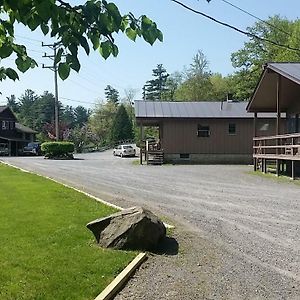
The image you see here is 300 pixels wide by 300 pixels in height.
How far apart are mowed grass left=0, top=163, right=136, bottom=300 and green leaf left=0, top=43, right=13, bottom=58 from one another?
3.19 meters

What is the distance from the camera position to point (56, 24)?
272 centimetres

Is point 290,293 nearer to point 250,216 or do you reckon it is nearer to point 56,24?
point 56,24

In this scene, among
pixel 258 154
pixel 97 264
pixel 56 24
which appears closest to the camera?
pixel 56 24

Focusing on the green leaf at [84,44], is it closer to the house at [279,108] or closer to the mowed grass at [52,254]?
the mowed grass at [52,254]

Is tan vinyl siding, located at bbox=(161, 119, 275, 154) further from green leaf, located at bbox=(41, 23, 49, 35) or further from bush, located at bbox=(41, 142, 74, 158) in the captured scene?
green leaf, located at bbox=(41, 23, 49, 35)

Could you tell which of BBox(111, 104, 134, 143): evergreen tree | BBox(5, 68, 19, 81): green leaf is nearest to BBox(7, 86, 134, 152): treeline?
BBox(111, 104, 134, 143): evergreen tree

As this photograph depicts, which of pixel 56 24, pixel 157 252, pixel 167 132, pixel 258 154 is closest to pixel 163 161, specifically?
pixel 167 132

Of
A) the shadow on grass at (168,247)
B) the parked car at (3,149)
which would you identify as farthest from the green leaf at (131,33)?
the parked car at (3,149)

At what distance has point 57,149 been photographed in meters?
43.6

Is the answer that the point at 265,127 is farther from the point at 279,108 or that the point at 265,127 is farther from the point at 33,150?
the point at 33,150

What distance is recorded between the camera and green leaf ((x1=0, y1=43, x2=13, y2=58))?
290 centimetres

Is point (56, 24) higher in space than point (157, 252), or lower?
higher

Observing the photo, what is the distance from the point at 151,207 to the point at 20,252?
5.20 m

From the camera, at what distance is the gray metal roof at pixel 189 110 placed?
35.6m
